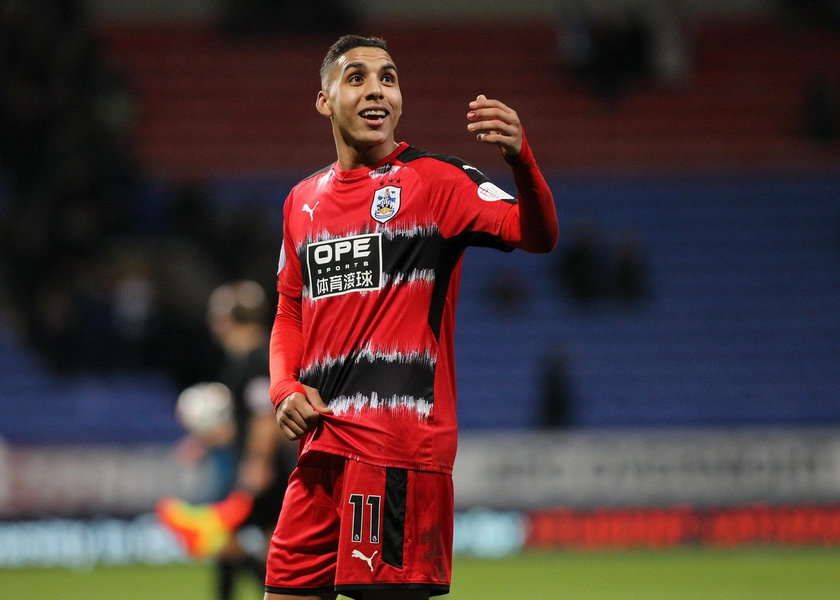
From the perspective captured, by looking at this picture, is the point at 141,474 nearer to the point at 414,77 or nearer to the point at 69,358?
the point at 69,358

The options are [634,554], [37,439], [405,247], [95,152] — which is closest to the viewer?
[405,247]

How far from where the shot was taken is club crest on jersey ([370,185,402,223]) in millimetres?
3512

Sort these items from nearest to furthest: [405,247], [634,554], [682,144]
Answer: [405,247] → [634,554] → [682,144]

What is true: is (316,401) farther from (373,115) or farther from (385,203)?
(373,115)

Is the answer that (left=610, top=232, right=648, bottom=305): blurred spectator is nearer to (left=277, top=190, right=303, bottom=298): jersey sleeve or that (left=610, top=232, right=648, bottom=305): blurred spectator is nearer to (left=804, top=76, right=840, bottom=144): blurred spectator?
(left=804, top=76, right=840, bottom=144): blurred spectator

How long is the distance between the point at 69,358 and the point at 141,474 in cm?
279

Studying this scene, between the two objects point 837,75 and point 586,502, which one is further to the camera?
point 837,75

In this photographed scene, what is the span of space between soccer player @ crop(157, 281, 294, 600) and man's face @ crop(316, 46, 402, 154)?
10.3ft

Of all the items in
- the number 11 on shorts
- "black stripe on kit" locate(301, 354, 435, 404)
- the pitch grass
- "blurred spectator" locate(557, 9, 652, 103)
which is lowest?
the pitch grass

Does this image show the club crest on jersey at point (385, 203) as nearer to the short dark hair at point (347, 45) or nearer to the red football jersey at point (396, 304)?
the red football jersey at point (396, 304)

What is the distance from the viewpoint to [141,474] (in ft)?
42.8

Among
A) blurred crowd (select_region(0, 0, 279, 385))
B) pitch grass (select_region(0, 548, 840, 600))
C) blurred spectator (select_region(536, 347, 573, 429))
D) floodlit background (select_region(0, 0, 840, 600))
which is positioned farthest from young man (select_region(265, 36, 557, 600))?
blurred crowd (select_region(0, 0, 279, 385))

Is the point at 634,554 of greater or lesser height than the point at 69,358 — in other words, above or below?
below

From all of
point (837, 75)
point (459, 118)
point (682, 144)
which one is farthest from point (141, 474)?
point (837, 75)
